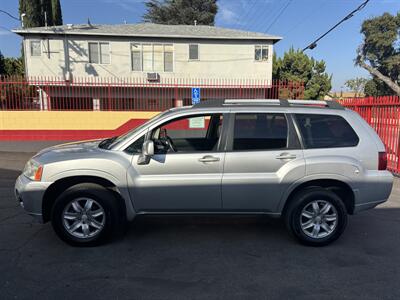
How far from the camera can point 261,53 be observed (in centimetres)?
2169

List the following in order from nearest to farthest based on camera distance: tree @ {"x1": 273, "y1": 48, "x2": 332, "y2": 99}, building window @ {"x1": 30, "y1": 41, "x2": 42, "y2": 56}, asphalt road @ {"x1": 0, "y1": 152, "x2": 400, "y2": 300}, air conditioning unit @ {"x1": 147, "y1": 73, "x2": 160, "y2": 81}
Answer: asphalt road @ {"x1": 0, "y1": 152, "x2": 400, "y2": 300} < building window @ {"x1": 30, "y1": 41, "x2": 42, "y2": 56} < air conditioning unit @ {"x1": 147, "y1": 73, "x2": 160, "y2": 81} < tree @ {"x1": 273, "y1": 48, "x2": 332, "y2": 99}

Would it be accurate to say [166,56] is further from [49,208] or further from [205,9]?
[205,9]

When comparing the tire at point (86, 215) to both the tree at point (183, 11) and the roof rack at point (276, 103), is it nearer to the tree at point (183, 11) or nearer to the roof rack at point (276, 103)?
the roof rack at point (276, 103)

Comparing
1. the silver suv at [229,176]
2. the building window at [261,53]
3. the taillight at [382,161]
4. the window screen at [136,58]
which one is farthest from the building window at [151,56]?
the taillight at [382,161]

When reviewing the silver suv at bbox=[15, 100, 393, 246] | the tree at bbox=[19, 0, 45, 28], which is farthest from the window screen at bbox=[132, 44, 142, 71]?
the silver suv at bbox=[15, 100, 393, 246]

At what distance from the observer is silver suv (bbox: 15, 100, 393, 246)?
390 centimetres

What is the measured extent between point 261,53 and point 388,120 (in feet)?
47.6

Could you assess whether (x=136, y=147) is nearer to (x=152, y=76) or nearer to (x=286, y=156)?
(x=286, y=156)

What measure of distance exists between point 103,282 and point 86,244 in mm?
864

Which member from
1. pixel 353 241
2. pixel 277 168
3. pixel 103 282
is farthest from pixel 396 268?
pixel 103 282

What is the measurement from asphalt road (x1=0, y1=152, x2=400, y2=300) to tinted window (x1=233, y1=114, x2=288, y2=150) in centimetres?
126

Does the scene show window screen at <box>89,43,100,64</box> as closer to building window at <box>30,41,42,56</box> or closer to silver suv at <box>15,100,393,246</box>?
building window at <box>30,41,42,56</box>

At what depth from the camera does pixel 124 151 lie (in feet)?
13.0

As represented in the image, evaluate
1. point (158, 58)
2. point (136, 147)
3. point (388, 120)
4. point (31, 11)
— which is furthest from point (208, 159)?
point (31, 11)
